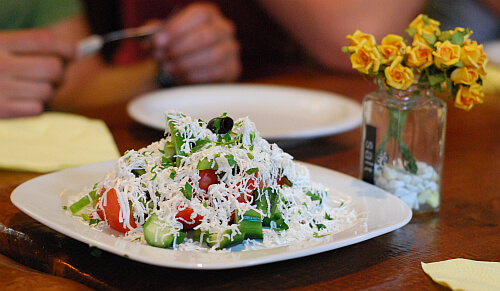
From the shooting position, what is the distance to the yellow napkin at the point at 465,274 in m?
0.56

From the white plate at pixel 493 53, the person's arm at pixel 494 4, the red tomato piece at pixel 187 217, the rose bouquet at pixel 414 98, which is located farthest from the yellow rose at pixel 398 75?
the person's arm at pixel 494 4

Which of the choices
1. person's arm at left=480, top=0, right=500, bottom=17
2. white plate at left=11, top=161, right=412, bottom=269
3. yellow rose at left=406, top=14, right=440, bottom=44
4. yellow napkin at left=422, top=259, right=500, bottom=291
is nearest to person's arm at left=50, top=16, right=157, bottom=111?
white plate at left=11, top=161, right=412, bottom=269

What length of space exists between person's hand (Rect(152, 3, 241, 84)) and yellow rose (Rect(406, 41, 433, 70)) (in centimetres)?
132

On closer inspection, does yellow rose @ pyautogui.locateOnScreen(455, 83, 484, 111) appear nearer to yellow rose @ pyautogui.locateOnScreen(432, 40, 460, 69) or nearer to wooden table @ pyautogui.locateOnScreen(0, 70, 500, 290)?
yellow rose @ pyautogui.locateOnScreen(432, 40, 460, 69)

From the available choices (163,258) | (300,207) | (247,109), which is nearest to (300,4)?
(247,109)

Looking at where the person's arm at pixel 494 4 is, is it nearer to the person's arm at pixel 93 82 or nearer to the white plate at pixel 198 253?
the person's arm at pixel 93 82

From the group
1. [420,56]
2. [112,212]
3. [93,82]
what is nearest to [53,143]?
[112,212]

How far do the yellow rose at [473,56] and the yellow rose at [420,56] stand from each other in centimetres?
4

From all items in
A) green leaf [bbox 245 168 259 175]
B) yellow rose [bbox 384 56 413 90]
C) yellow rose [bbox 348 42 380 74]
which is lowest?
green leaf [bbox 245 168 259 175]

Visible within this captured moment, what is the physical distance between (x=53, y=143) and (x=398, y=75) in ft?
2.28

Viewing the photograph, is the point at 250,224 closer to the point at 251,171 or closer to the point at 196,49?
the point at 251,171

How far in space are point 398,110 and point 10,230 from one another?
58cm

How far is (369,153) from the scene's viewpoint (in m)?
0.83

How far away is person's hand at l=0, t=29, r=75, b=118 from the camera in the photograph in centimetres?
146
